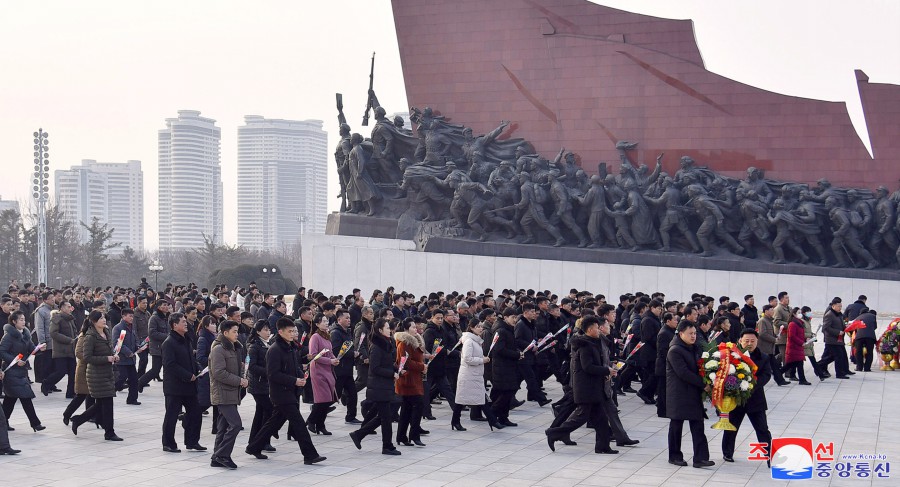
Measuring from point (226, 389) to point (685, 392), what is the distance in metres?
3.35

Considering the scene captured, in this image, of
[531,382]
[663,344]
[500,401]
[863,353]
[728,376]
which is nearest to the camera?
[728,376]

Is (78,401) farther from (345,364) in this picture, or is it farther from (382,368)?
(382,368)

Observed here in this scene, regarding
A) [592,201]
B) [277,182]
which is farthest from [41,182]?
[277,182]

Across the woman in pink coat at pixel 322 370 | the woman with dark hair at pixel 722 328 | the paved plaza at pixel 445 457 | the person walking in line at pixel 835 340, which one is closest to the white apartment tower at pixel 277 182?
the person walking in line at pixel 835 340

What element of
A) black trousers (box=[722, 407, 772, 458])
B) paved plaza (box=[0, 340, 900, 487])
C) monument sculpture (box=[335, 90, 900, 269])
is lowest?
paved plaza (box=[0, 340, 900, 487])

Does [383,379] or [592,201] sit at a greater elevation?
[592,201]

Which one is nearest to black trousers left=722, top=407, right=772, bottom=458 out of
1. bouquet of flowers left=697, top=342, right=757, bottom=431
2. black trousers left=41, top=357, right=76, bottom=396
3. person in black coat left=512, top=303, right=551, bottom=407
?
bouquet of flowers left=697, top=342, right=757, bottom=431

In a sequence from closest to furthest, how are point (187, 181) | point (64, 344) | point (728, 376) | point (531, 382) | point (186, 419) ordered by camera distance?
point (728, 376) → point (186, 419) → point (531, 382) → point (64, 344) → point (187, 181)

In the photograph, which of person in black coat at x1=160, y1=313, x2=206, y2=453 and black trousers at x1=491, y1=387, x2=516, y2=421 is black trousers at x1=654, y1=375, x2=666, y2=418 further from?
person in black coat at x1=160, y1=313, x2=206, y2=453

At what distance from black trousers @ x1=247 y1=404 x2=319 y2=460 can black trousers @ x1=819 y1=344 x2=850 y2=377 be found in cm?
788

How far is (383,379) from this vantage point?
25.9 feet

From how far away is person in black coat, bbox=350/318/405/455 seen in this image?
7.88 m

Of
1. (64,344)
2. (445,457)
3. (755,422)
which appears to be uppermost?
(64,344)

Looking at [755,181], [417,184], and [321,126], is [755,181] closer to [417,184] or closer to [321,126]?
[417,184]
